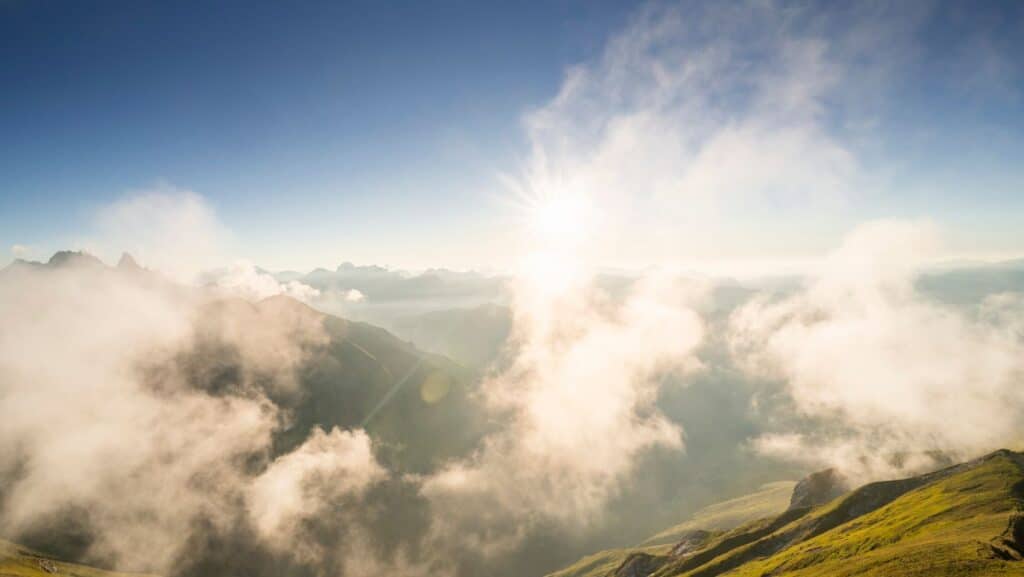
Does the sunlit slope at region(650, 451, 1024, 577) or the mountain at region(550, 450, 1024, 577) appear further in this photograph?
the mountain at region(550, 450, 1024, 577)

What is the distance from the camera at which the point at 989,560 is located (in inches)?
2195

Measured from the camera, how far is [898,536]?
86375 mm

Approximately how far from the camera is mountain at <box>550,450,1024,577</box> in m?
60.6

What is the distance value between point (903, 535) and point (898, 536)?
3.34 ft

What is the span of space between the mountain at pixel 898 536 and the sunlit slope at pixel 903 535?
0.16m

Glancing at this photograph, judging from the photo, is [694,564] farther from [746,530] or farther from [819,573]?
[819,573]

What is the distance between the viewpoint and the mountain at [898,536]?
60.6 meters

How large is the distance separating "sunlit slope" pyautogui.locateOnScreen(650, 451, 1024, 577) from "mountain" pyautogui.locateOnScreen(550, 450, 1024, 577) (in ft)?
0.52

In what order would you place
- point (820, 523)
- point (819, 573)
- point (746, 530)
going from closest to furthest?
point (819, 573)
point (820, 523)
point (746, 530)

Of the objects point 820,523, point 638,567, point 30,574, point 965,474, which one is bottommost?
point 638,567

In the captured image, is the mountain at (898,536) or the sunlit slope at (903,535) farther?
the mountain at (898,536)

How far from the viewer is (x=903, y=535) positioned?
86.4 meters

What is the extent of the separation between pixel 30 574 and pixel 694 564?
26818 centimetres

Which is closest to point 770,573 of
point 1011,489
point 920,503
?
point 920,503
